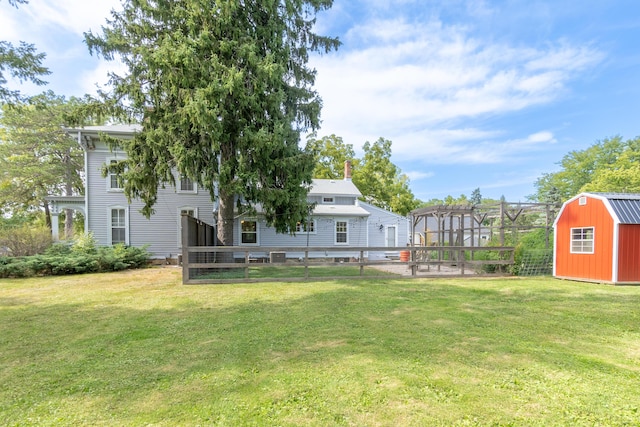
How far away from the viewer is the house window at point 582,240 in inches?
370

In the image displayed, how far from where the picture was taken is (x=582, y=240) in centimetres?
959

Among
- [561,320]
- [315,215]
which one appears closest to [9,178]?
[315,215]

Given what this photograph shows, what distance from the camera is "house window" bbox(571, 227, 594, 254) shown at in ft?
30.8

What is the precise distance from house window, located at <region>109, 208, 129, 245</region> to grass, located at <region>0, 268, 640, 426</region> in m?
8.44

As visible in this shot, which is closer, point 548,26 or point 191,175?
point 191,175

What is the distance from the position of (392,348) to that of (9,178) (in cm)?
2940

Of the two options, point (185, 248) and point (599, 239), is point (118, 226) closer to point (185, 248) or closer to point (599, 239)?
point (185, 248)

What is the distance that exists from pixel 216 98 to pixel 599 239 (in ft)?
41.6

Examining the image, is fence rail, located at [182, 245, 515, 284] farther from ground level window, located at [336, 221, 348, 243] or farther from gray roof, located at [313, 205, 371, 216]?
ground level window, located at [336, 221, 348, 243]

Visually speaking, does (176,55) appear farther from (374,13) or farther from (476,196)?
(476,196)

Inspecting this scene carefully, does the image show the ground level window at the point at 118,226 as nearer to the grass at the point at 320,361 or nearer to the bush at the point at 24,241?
the bush at the point at 24,241

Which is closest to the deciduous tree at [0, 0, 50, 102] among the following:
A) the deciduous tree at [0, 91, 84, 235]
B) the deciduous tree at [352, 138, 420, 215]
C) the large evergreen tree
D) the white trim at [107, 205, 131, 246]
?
the large evergreen tree

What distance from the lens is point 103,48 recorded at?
35.6ft

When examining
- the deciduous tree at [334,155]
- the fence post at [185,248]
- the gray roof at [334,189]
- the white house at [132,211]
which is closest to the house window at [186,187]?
the white house at [132,211]
